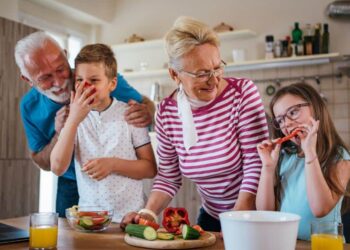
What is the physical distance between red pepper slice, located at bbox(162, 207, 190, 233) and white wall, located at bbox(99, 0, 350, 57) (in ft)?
10.3

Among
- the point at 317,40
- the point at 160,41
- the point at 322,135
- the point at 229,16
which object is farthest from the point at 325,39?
the point at 322,135

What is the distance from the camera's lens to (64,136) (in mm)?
Result: 1413

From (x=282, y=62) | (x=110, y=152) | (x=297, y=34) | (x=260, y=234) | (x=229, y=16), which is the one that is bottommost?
(x=260, y=234)

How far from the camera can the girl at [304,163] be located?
46.7 inches

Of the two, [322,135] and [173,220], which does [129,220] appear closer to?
[173,220]

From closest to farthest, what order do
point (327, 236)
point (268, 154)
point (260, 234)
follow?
1. point (260, 234)
2. point (327, 236)
3. point (268, 154)

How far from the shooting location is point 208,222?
1.53 metres

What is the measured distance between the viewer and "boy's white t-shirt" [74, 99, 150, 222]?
1487mm

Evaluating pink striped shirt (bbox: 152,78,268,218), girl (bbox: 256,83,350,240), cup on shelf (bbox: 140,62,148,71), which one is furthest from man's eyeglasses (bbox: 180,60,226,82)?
cup on shelf (bbox: 140,62,148,71)

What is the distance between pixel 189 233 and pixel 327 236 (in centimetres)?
31

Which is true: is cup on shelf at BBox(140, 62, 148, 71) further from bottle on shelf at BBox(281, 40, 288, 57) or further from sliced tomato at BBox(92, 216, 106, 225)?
sliced tomato at BBox(92, 216, 106, 225)

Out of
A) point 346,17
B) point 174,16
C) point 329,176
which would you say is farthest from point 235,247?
point 174,16

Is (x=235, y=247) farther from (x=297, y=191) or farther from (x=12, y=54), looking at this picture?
(x=12, y=54)

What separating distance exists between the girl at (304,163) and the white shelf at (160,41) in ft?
8.70
